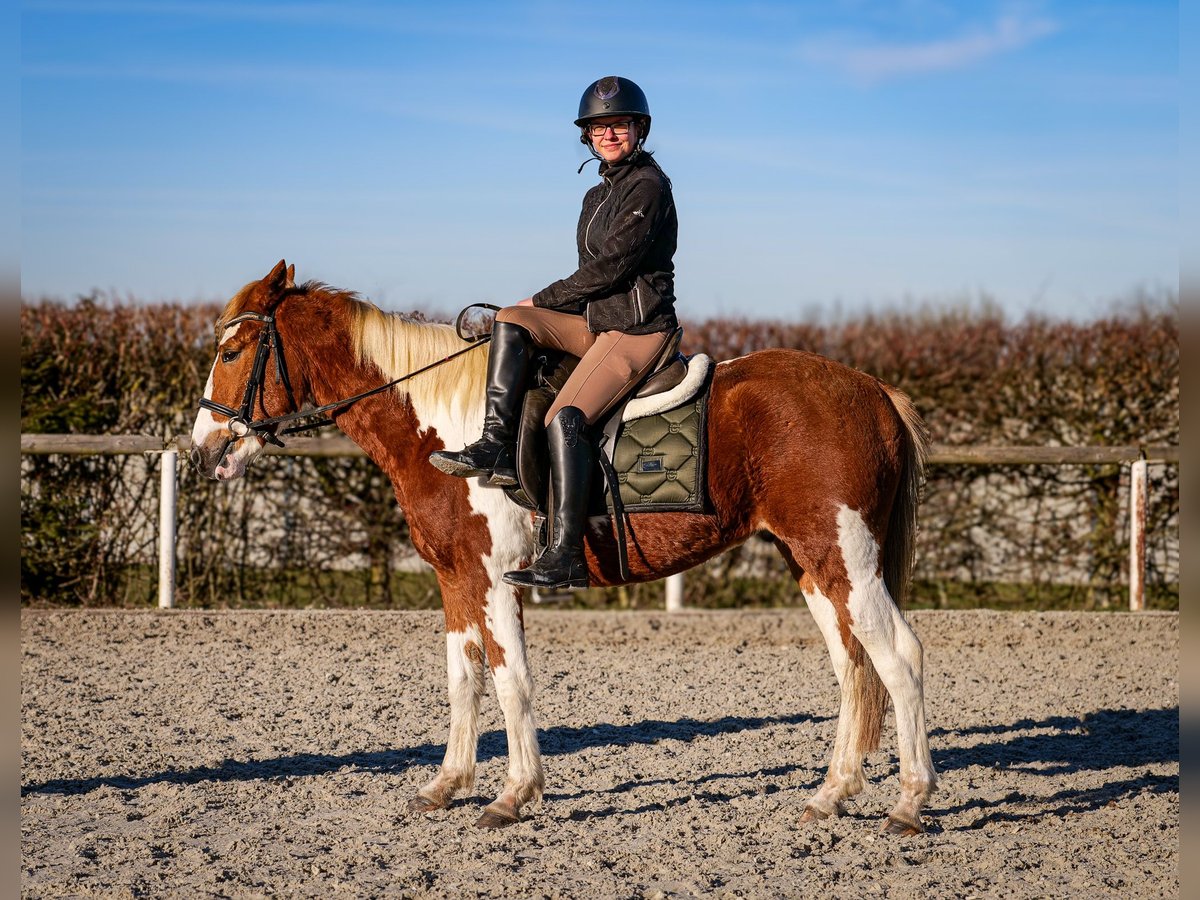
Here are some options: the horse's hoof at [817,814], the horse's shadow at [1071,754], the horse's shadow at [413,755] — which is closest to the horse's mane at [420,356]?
the horse's shadow at [413,755]

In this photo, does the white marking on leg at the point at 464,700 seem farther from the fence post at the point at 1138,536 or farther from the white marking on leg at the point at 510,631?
the fence post at the point at 1138,536

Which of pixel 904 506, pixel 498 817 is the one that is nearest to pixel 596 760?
pixel 498 817

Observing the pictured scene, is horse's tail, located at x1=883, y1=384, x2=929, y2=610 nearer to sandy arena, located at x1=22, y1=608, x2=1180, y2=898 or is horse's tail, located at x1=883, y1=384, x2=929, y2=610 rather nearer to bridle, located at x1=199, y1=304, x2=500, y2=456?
sandy arena, located at x1=22, y1=608, x2=1180, y2=898

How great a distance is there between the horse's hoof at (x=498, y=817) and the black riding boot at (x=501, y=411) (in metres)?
1.31

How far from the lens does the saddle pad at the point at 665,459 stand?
461cm

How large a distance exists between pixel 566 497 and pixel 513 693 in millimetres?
841

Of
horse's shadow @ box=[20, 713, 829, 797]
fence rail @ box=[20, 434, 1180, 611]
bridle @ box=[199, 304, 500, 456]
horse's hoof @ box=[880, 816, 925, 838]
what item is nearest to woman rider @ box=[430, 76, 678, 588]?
bridle @ box=[199, 304, 500, 456]

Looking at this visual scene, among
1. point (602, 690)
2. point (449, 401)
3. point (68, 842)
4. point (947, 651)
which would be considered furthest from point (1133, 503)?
Answer: point (68, 842)

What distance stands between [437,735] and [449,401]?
220cm

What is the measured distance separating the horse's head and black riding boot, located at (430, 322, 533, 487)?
2.94 feet

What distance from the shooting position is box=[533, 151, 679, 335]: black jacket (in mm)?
4621

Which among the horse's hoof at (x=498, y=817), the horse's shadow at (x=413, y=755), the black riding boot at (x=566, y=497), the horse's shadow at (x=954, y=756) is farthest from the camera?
the horse's shadow at (x=413, y=755)

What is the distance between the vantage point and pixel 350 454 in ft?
30.0

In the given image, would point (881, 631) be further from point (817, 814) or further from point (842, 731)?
point (817, 814)
